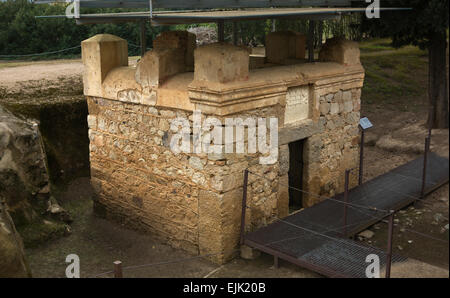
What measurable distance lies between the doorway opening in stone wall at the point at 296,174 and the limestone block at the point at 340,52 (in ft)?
5.38

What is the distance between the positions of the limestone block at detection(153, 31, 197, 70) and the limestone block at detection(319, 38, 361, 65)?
7.88 feet

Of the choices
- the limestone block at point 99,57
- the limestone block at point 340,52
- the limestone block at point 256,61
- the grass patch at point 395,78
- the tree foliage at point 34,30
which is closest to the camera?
the limestone block at point 99,57

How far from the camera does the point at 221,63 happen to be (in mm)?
6730

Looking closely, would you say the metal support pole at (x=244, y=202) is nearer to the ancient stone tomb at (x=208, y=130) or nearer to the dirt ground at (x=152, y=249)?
the ancient stone tomb at (x=208, y=130)

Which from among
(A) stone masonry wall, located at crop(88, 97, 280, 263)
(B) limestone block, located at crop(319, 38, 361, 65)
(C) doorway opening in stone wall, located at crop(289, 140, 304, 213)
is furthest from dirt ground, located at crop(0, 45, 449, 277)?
(B) limestone block, located at crop(319, 38, 361, 65)

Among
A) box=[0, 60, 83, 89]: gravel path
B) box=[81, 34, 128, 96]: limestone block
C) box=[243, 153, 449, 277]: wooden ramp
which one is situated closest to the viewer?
box=[243, 153, 449, 277]: wooden ramp

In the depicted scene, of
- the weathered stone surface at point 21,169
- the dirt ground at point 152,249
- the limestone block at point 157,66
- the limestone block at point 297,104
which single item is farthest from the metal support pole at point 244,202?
the weathered stone surface at point 21,169

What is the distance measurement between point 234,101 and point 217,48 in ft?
2.45

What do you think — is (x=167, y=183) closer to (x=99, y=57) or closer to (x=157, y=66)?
(x=157, y=66)

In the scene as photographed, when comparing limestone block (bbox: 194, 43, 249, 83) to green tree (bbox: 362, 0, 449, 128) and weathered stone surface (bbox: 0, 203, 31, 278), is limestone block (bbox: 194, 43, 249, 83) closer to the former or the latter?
weathered stone surface (bbox: 0, 203, 31, 278)

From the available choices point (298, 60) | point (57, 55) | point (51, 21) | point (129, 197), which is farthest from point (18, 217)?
point (51, 21)

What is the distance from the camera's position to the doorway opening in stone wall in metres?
8.98

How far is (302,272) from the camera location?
6930 mm

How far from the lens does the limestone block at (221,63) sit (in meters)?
6.76
